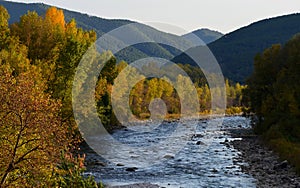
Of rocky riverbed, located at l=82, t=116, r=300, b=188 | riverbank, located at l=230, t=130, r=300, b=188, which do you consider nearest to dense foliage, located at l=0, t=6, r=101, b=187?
rocky riverbed, located at l=82, t=116, r=300, b=188

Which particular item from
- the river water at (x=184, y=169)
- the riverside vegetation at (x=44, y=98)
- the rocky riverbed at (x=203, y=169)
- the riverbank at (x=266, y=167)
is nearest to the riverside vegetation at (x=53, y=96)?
the riverside vegetation at (x=44, y=98)

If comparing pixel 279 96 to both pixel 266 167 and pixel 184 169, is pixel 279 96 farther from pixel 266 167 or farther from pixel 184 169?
pixel 184 169

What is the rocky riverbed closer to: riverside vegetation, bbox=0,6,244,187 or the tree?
riverside vegetation, bbox=0,6,244,187

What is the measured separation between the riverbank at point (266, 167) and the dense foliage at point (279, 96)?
3.67ft

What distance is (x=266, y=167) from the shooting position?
36219mm

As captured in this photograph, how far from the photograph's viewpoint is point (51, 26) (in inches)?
2039

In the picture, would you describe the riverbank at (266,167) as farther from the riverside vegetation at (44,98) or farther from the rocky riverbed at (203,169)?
the riverside vegetation at (44,98)

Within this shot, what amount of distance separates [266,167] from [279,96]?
16280mm

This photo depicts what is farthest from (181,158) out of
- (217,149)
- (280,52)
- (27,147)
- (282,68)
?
(27,147)

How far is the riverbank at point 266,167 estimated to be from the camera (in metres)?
29.8

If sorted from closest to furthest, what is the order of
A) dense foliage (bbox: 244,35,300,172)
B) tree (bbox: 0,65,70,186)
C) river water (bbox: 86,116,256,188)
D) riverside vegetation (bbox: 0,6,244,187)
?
tree (bbox: 0,65,70,186) → riverside vegetation (bbox: 0,6,244,187) → river water (bbox: 86,116,256,188) → dense foliage (bbox: 244,35,300,172)

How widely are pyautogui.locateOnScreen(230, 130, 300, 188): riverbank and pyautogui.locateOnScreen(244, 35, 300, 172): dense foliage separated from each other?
3.67ft

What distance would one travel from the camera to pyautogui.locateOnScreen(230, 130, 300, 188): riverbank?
97.7 ft

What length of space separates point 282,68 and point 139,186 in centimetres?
3290
